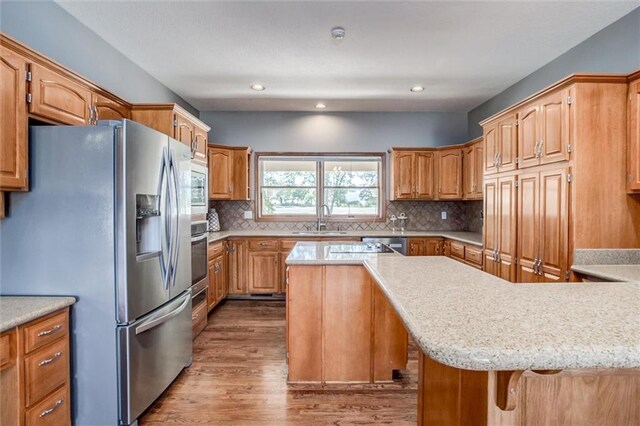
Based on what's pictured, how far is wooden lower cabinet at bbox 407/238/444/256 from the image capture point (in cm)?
442

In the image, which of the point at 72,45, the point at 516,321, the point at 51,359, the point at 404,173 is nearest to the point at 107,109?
the point at 72,45

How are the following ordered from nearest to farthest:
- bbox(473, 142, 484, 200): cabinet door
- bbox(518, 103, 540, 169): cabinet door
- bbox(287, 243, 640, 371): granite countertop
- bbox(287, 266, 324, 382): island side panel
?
bbox(287, 243, 640, 371): granite countertop < bbox(287, 266, 324, 382): island side panel < bbox(518, 103, 540, 169): cabinet door < bbox(473, 142, 484, 200): cabinet door

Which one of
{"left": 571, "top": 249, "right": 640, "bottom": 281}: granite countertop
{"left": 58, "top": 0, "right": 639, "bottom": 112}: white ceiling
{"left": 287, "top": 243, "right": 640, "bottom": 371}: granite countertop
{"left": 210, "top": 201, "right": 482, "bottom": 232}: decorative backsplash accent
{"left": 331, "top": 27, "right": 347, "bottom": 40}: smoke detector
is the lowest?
{"left": 571, "top": 249, "right": 640, "bottom": 281}: granite countertop

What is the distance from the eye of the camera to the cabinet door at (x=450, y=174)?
4613 millimetres

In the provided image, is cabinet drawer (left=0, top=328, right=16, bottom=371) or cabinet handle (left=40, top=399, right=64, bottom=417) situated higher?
cabinet drawer (left=0, top=328, right=16, bottom=371)

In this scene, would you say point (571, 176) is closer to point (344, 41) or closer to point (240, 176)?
point (344, 41)

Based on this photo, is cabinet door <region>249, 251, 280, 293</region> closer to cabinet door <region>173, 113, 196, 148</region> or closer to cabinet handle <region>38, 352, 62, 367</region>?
cabinet door <region>173, 113, 196, 148</region>

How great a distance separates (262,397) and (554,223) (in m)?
2.41

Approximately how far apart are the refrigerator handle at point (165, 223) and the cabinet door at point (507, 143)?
112 inches

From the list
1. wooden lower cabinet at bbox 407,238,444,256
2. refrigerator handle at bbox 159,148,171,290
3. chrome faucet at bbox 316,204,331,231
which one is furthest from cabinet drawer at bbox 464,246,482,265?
refrigerator handle at bbox 159,148,171,290

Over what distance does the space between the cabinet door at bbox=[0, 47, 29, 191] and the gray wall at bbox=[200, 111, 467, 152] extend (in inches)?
132

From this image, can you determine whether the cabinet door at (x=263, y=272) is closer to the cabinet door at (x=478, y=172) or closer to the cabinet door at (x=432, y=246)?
the cabinet door at (x=432, y=246)

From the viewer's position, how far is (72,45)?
8.04ft

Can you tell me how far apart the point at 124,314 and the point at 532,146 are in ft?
10.2
